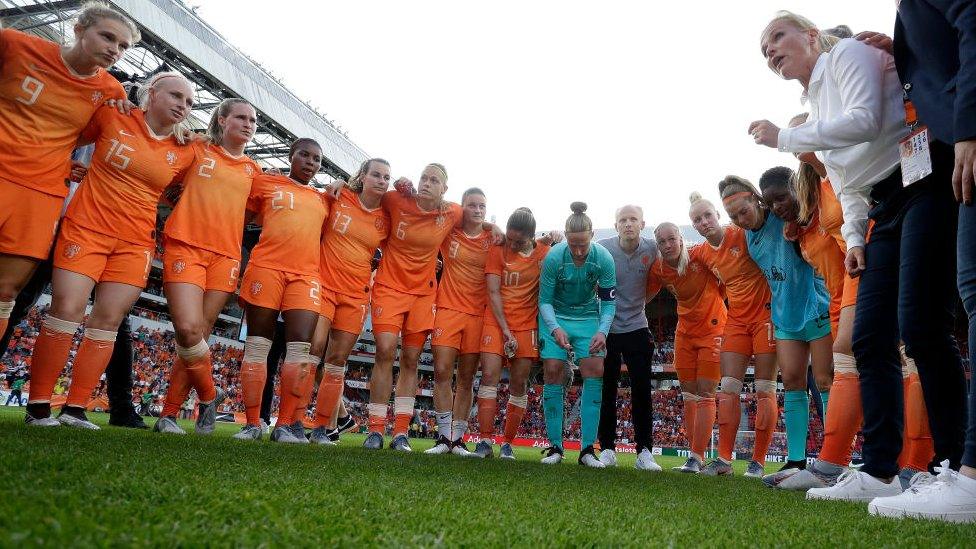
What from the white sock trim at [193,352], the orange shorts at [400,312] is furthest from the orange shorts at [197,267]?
the orange shorts at [400,312]

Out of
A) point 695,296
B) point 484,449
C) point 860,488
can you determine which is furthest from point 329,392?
point 860,488

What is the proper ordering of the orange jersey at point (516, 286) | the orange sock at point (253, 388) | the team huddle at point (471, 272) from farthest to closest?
the orange jersey at point (516, 286), the orange sock at point (253, 388), the team huddle at point (471, 272)

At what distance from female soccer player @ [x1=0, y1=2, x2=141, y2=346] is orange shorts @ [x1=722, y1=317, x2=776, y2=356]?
5.23 metres

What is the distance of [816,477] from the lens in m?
3.29

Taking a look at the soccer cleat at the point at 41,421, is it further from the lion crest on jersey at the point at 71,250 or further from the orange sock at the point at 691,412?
the orange sock at the point at 691,412

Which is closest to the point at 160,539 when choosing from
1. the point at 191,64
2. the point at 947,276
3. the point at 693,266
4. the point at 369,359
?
the point at 947,276

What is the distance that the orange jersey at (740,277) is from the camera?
538 cm

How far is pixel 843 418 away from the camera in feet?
10.1

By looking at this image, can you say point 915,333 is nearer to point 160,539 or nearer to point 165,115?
point 160,539

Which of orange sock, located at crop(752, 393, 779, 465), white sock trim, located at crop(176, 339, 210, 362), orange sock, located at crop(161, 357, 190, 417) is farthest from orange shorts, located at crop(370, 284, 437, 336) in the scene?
orange sock, located at crop(752, 393, 779, 465)

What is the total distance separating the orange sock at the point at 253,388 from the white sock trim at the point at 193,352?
1.16 ft

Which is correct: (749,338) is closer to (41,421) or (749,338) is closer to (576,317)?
(576,317)

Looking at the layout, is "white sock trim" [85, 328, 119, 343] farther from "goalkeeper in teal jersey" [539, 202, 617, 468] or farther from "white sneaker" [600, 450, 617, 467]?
"white sneaker" [600, 450, 617, 467]

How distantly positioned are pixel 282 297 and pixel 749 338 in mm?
4137
